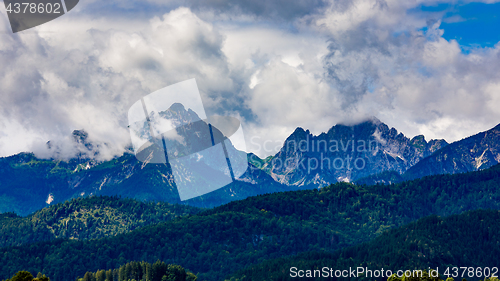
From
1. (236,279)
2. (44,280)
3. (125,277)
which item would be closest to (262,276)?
(236,279)

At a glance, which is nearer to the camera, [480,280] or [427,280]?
[427,280]

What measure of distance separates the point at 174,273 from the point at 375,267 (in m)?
73.7

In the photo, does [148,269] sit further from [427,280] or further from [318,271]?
[427,280]

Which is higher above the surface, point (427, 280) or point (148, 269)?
point (148, 269)

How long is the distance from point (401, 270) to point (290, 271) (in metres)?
39.9

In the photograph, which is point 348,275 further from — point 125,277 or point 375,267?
point 125,277

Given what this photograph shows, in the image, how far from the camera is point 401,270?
625 feet

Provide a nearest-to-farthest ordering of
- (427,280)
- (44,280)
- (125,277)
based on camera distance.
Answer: (44,280) < (427,280) < (125,277)

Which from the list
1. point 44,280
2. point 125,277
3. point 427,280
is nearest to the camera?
point 44,280

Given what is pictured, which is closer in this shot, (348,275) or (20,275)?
(20,275)

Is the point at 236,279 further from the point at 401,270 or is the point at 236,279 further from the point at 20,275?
the point at 20,275

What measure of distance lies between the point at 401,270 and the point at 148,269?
91.1 metres

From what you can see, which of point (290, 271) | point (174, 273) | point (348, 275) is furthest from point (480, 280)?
point (174, 273)

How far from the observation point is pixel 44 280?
10388cm
